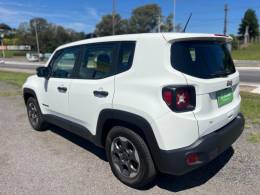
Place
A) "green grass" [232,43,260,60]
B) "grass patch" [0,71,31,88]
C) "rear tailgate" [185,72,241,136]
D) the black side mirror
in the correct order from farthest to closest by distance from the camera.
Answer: "green grass" [232,43,260,60], "grass patch" [0,71,31,88], the black side mirror, "rear tailgate" [185,72,241,136]

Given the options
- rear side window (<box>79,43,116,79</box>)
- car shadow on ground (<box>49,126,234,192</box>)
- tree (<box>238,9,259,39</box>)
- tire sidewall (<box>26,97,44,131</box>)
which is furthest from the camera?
tree (<box>238,9,259,39</box>)

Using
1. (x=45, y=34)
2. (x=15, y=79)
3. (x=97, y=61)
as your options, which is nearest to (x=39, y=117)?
(x=97, y=61)

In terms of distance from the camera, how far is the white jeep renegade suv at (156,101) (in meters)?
2.65

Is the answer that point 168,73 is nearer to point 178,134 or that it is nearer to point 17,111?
point 178,134

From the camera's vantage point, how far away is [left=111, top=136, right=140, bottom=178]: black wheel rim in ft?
10.1

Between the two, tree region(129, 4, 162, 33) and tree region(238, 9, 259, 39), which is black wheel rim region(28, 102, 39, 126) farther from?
tree region(238, 9, 259, 39)

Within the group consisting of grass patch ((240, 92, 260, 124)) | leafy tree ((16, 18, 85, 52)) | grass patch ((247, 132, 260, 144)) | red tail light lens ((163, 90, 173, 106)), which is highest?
leafy tree ((16, 18, 85, 52))

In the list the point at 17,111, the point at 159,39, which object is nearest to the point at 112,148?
the point at 159,39

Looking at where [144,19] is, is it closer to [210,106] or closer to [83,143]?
[83,143]

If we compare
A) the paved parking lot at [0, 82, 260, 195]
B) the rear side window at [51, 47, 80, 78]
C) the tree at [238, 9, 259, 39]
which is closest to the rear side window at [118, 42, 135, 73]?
the rear side window at [51, 47, 80, 78]

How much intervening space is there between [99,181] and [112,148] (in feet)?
1.48

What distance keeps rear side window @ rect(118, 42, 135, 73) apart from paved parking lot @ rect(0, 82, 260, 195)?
1461mm

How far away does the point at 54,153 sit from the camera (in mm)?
4234

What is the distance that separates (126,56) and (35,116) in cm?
317
